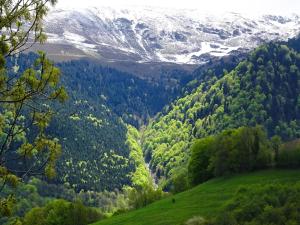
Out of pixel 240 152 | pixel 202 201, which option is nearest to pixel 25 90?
pixel 202 201

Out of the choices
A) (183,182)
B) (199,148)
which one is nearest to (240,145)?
(199,148)

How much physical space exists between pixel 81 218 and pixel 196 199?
41.2 meters

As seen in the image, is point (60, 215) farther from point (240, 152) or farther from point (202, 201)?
point (240, 152)

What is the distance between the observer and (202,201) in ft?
373

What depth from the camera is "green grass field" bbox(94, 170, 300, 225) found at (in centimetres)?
10494

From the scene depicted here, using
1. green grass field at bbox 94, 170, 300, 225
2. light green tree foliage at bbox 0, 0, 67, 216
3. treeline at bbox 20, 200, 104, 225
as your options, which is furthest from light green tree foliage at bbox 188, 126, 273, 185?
light green tree foliage at bbox 0, 0, 67, 216

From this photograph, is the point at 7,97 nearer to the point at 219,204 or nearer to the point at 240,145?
the point at 219,204

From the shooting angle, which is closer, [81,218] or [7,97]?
[7,97]

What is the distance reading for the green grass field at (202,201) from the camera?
105 m

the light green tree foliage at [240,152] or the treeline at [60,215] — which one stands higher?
the light green tree foliage at [240,152]

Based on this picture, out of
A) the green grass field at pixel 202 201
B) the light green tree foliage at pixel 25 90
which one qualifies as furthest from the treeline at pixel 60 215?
the light green tree foliage at pixel 25 90

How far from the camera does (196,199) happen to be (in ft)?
385

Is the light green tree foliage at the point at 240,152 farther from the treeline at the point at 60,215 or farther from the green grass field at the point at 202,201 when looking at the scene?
the treeline at the point at 60,215

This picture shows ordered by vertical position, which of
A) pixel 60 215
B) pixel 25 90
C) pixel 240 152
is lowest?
pixel 60 215
